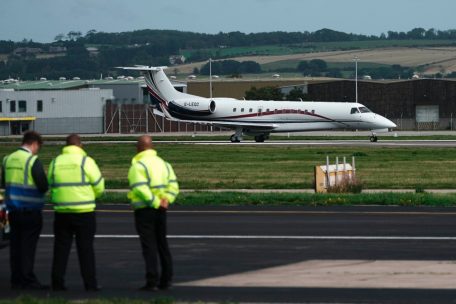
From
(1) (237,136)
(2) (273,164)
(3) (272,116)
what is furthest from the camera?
(3) (272,116)

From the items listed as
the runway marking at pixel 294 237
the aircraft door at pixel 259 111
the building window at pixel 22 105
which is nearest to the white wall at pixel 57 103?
the building window at pixel 22 105

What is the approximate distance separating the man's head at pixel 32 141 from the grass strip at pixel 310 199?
1192 cm

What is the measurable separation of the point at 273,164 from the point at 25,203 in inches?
1241

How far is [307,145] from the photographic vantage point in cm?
6322

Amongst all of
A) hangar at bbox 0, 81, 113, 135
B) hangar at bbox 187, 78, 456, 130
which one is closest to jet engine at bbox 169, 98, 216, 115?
hangar at bbox 0, 81, 113, 135

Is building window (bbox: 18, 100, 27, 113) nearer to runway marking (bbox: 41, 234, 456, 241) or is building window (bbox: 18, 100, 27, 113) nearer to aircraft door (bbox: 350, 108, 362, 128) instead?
aircraft door (bbox: 350, 108, 362, 128)

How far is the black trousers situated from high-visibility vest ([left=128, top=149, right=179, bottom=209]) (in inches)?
5.1

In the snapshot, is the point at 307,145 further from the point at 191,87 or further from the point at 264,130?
the point at 191,87

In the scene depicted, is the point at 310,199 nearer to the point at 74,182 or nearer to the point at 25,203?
the point at 25,203

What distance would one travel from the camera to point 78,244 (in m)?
14.7

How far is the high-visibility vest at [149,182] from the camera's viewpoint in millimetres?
14578

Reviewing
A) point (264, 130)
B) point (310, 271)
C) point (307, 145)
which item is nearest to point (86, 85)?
point (264, 130)

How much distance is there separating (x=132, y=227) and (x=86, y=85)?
10295 cm

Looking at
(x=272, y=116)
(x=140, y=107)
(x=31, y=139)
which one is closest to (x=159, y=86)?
(x=272, y=116)
